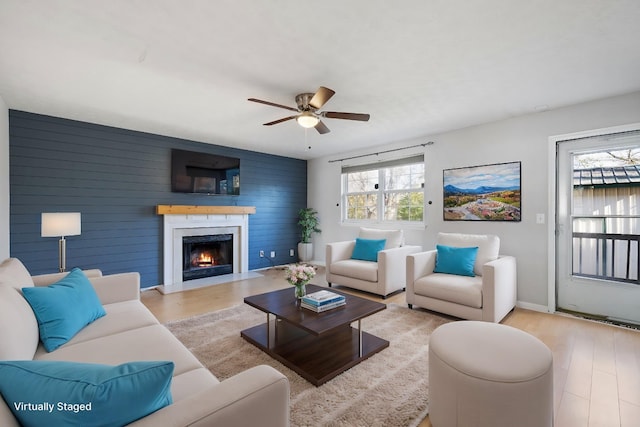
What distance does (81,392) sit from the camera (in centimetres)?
74

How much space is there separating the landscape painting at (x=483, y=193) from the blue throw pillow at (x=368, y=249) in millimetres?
1081

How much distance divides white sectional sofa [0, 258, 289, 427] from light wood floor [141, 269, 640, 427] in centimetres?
109

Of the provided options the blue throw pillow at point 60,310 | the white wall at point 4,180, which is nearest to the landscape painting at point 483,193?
the blue throw pillow at point 60,310

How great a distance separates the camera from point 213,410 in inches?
33.3

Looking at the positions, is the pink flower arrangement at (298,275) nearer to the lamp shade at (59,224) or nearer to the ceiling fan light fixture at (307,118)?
the ceiling fan light fixture at (307,118)

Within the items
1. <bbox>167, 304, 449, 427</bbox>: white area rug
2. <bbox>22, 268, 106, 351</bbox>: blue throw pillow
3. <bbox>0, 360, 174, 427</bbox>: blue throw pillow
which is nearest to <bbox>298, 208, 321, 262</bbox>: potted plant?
<bbox>167, 304, 449, 427</bbox>: white area rug

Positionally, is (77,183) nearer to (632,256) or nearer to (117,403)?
(117,403)

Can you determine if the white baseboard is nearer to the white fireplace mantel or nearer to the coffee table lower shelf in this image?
the coffee table lower shelf

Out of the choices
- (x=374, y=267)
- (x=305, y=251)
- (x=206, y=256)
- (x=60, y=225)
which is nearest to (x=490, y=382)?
(x=374, y=267)

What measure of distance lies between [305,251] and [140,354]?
483cm

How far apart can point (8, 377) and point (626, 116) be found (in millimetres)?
4795

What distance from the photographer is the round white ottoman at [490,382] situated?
4.38 ft

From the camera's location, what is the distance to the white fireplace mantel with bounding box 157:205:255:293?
456cm

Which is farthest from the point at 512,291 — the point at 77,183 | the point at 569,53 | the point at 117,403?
the point at 77,183
